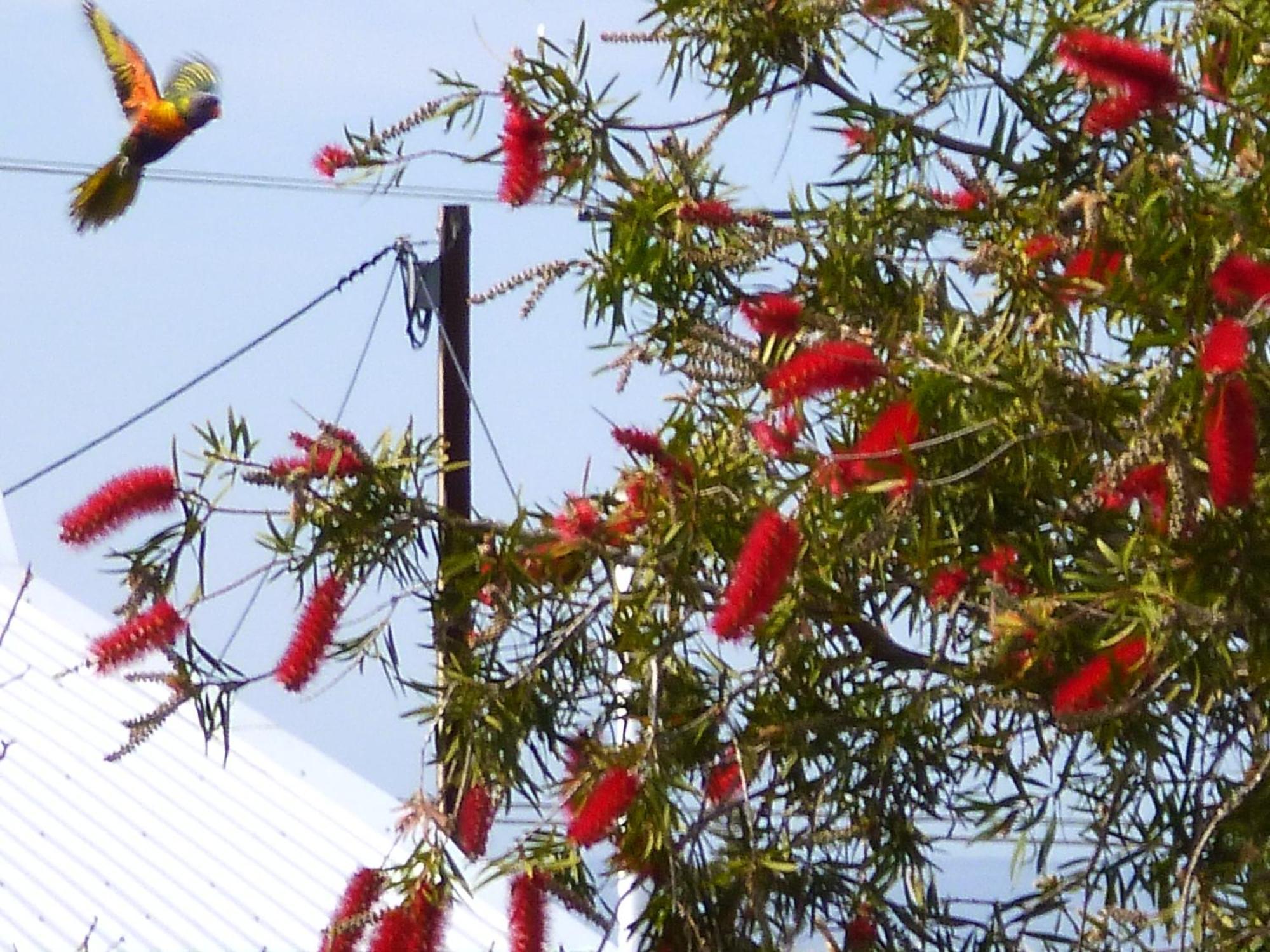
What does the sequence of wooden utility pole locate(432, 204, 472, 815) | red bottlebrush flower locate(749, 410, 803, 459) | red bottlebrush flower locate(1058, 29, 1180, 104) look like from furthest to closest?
1. wooden utility pole locate(432, 204, 472, 815)
2. red bottlebrush flower locate(749, 410, 803, 459)
3. red bottlebrush flower locate(1058, 29, 1180, 104)

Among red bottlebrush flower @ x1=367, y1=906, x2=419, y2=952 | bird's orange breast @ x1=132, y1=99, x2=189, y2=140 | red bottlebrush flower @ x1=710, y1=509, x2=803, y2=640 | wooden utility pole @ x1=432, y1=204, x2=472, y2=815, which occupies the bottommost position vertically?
red bottlebrush flower @ x1=367, y1=906, x2=419, y2=952

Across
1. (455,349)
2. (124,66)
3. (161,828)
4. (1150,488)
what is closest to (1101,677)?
(1150,488)

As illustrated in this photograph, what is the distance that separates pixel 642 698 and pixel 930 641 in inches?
13.6

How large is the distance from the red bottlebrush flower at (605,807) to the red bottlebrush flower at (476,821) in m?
→ 0.18

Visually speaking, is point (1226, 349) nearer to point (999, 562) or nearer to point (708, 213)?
point (999, 562)

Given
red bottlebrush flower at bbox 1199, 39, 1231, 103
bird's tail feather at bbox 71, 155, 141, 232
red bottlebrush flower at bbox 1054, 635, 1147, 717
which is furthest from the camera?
bird's tail feather at bbox 71, 155, 141, 232

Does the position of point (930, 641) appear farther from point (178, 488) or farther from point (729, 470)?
point (178, 488)

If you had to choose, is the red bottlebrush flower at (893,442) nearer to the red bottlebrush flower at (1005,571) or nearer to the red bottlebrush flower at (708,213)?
the red bottlebrush flower at (1005,571)

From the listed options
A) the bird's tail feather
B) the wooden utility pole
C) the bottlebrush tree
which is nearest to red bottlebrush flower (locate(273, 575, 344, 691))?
the bottlebrush tree

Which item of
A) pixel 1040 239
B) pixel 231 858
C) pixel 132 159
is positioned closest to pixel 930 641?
pixel 1040 239

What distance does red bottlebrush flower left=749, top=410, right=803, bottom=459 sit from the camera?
199 centimetres

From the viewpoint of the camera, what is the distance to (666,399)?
2.47 meters

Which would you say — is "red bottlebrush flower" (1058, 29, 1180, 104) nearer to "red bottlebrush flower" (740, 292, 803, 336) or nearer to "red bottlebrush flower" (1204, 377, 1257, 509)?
"red bottlebrush flower" (1204, 377, 1257, 509)

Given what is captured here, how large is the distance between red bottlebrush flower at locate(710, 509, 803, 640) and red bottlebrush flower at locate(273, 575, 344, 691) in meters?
0.47
